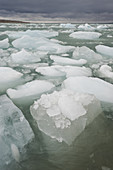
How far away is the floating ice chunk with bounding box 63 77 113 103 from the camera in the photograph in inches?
77.2

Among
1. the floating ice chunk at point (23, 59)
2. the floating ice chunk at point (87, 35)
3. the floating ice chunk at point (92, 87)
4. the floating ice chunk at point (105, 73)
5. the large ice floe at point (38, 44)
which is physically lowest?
the floating ice chunk at point (87, 35)

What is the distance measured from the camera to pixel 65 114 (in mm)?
1460

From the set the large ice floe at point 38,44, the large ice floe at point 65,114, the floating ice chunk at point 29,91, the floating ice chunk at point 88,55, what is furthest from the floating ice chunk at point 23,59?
the large ice floe at point 65,114

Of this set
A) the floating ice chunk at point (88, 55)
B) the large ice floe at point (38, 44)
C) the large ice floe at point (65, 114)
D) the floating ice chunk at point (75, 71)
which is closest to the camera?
the large ice floe at point (65, 114)

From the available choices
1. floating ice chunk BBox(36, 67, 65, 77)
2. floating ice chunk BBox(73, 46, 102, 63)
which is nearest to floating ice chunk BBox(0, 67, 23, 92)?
floating ice chunk BBox(36, 67, 65, 77)

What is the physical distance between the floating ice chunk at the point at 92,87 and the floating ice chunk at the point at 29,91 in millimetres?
234

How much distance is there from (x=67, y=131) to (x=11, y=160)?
16.3 inches

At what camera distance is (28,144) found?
4.32 feet

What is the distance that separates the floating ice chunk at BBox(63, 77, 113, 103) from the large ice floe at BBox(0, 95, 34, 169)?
83 cm

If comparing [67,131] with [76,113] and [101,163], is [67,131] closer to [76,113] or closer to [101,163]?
[76,113]

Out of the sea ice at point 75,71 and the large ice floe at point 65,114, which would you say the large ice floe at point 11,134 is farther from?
the sea ice at point 75,71

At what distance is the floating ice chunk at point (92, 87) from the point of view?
1.96 meters

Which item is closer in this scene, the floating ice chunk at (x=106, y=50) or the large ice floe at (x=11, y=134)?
the large ice floe at (x=11, y=134)

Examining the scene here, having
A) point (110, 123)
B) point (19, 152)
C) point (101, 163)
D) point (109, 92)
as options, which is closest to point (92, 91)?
point (109, 92)
